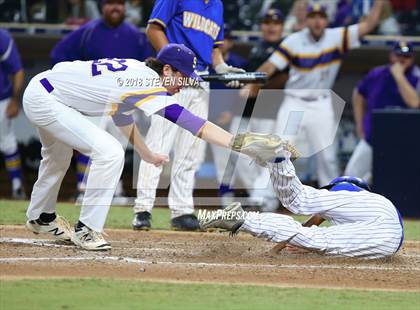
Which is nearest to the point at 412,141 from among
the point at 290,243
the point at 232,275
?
the point at 290,243

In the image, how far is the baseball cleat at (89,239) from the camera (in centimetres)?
680

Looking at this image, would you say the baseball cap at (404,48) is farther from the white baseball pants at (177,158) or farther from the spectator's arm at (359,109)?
the white baseball pants at (177,158)

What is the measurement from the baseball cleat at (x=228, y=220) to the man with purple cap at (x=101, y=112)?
1.46 feet

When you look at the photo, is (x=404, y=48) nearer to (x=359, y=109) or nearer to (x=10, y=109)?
(x=359, y=109)

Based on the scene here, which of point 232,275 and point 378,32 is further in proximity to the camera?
point 378,32

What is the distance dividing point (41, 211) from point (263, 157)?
1.76m

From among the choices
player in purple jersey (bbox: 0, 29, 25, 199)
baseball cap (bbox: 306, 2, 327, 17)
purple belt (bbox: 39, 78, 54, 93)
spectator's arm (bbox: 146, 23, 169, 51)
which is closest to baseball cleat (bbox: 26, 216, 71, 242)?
purple belt (bbox: 39, 78, 54, 93)

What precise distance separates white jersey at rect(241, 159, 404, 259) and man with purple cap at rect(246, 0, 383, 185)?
398cm

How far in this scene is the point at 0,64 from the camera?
11.3m

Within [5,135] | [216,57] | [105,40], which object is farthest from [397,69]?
[5,135]

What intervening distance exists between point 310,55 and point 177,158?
121 inches

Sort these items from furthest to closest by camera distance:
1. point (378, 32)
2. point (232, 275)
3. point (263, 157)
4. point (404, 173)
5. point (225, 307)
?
point (378, 32), point (404, 173), point (263, 157), point (232, 275), point (225, 307)

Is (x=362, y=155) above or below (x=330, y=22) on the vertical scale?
below

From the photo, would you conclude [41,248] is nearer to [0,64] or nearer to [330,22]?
[0,64]
